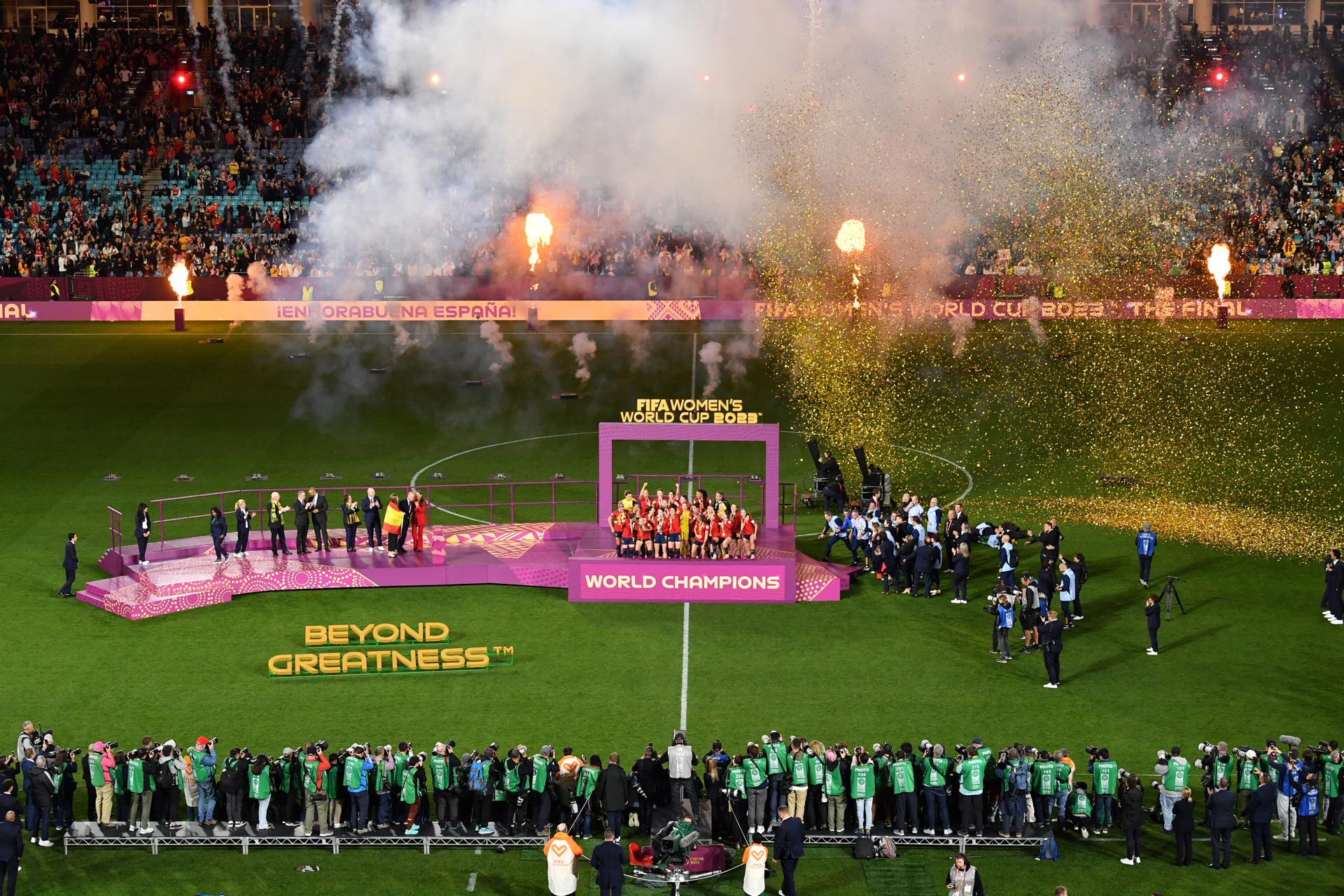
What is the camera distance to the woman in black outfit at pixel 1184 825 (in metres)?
19.3

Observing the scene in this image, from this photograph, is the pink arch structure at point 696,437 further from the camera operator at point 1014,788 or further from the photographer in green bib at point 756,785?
the camera operator at point 1014,788

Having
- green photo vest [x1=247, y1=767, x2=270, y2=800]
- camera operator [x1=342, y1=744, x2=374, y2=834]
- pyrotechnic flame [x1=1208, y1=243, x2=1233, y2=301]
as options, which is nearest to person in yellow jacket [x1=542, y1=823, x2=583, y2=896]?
camera operator [x1=342, y1=744, x2=374, y2=834]

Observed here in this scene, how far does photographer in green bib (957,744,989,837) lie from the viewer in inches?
788

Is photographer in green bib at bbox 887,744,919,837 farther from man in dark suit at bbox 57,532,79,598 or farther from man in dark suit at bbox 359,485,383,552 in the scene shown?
man in dark suit at bbox 57,532,79,598

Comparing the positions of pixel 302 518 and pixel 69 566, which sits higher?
pixel 302 518

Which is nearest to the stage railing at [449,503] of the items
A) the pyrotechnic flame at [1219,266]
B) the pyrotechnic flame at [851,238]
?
the pyrotechnic flame at [851,238]

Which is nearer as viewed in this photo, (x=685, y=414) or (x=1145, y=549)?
(x=1145, y=549)

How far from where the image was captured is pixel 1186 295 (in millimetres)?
53750

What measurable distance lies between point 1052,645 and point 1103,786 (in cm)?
480

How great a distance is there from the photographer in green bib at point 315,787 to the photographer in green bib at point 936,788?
707cm

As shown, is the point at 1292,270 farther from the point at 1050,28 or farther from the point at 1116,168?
the point at 1050,28

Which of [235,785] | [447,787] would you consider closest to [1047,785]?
[447,787]

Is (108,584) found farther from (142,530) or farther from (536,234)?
(536,234)

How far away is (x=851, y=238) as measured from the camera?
5719cm
